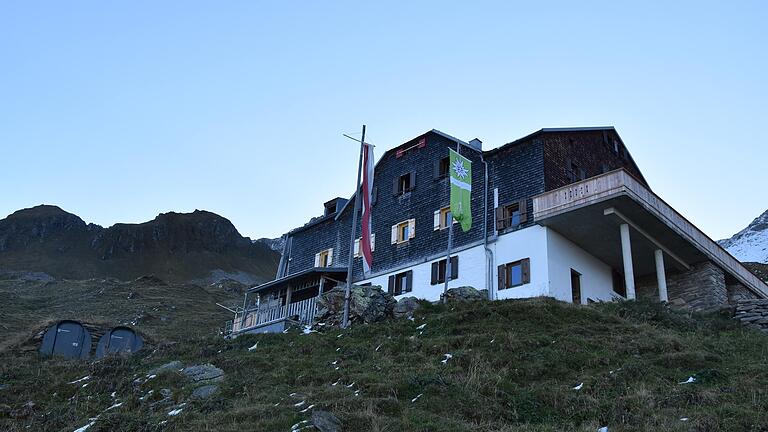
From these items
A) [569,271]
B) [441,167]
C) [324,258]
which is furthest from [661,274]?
[324,258]

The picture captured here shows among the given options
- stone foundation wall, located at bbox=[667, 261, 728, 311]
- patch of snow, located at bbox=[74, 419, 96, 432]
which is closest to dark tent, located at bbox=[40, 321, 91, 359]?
patch of snow, located at bbox=[74, 419, 96, 432]

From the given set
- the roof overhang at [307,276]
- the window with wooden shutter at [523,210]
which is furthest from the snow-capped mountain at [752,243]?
the roof overhang at [307,276]

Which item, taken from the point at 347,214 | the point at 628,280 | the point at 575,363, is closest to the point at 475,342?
the point at 575,363

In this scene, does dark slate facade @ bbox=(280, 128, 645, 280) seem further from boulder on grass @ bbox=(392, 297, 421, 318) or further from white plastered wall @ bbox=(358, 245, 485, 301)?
boulder on grass @ bbox=(392, 297, 421, 318)

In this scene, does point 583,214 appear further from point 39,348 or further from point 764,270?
point 764,270

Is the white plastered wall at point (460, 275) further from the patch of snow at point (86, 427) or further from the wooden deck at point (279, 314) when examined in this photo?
the patch of snow at point (86, 427)

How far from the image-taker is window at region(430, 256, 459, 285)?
33594mm

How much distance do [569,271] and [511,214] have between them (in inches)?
153

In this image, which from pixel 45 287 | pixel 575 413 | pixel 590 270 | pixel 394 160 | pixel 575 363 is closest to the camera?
pixel 575 413

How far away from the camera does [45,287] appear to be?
233 feet

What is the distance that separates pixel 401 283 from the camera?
35938mm

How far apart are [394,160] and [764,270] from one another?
51.3 m

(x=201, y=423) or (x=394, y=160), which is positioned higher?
(x=394, y=160)

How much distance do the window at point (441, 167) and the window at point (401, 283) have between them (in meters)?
5.51
